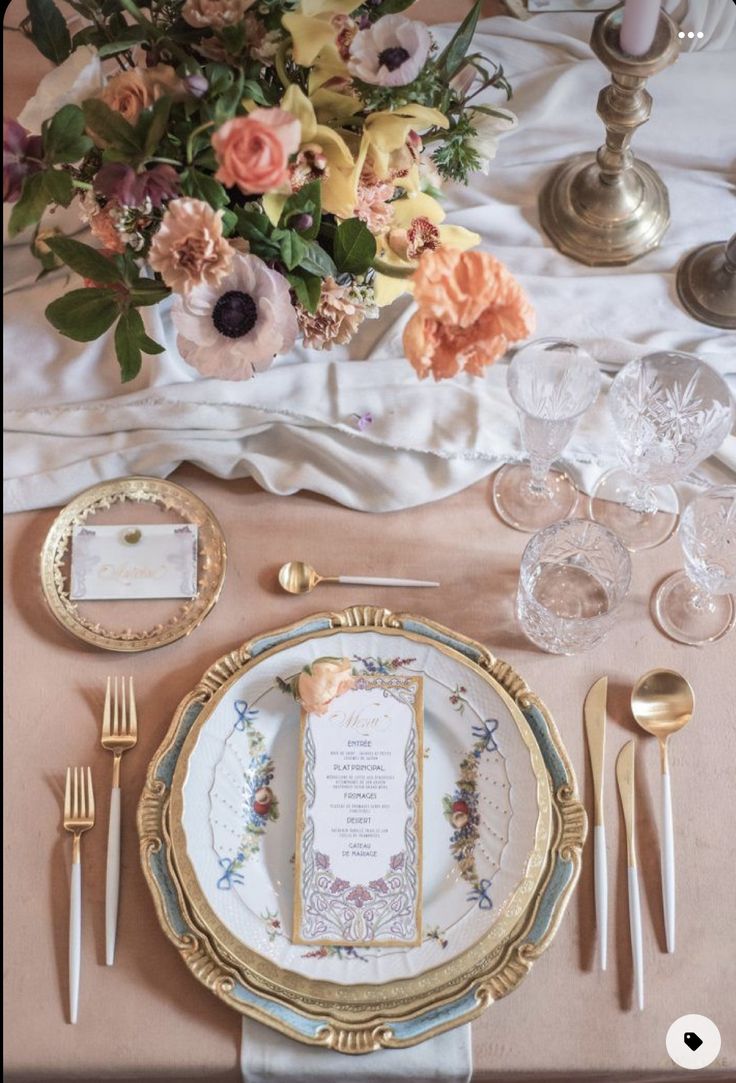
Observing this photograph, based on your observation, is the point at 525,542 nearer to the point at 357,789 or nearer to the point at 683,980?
the point at 357,789

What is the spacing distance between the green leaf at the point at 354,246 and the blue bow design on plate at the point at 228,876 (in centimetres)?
55

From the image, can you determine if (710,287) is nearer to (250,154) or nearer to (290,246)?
(290,246)

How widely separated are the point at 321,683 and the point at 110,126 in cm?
51

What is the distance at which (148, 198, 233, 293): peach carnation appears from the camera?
0.78 metres

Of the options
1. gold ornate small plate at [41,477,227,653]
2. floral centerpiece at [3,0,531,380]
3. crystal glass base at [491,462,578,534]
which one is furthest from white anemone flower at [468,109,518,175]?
gold ornate small plate at [41,477,227,653]

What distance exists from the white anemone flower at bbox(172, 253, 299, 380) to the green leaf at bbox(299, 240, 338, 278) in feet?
0.10

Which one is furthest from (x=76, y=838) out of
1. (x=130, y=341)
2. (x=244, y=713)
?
(x=130, y=341)

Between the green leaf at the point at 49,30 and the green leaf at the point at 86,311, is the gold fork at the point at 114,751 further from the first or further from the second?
the green leaf at the point at 49,30

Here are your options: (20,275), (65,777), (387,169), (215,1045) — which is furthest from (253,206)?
(215,1045)

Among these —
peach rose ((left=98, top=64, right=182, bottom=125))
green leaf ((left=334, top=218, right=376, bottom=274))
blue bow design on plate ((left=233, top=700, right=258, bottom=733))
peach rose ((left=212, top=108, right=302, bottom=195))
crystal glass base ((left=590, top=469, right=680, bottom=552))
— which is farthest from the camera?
crystal glass base ((left=590, top=469, right=680, bottom=552))

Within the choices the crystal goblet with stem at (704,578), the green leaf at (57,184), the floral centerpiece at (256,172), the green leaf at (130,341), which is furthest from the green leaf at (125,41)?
the crystal goblet with stem at (704,578)

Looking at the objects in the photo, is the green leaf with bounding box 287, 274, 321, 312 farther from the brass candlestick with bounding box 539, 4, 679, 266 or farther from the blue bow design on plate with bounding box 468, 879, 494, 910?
the blue bow design on plate with bounding box 468, 879, 494, 910

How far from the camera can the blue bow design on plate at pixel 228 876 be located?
953 mm

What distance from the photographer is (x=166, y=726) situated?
3.39ft
